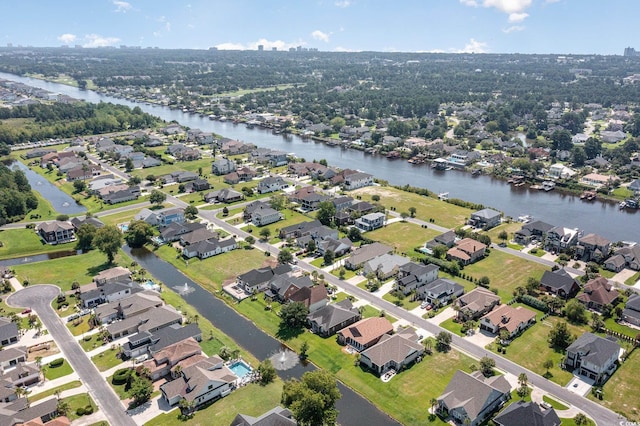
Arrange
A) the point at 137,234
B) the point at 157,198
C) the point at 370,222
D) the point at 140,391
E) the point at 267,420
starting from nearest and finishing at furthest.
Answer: the point at 267,420, the point at 140,391, the point at 137,234, the point at 370,222, the point at 157,198

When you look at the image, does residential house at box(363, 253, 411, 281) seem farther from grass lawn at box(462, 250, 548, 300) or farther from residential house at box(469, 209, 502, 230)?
residential house at box(469, 209, 502, 230)

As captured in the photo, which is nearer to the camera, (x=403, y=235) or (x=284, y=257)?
(x=284, y=257)

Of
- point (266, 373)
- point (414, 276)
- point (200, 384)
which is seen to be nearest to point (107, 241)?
point (200, 384)

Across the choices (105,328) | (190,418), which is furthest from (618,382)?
(105,328)

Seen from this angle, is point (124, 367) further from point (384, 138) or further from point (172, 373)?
point (384, 138)

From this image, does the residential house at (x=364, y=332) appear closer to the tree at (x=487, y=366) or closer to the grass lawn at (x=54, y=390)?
the tree at (x=487, y=366)

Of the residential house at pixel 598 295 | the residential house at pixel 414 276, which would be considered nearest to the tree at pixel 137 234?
the residential house at pixel 414 276

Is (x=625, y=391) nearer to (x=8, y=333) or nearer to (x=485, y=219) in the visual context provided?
(x=485, y=219)
